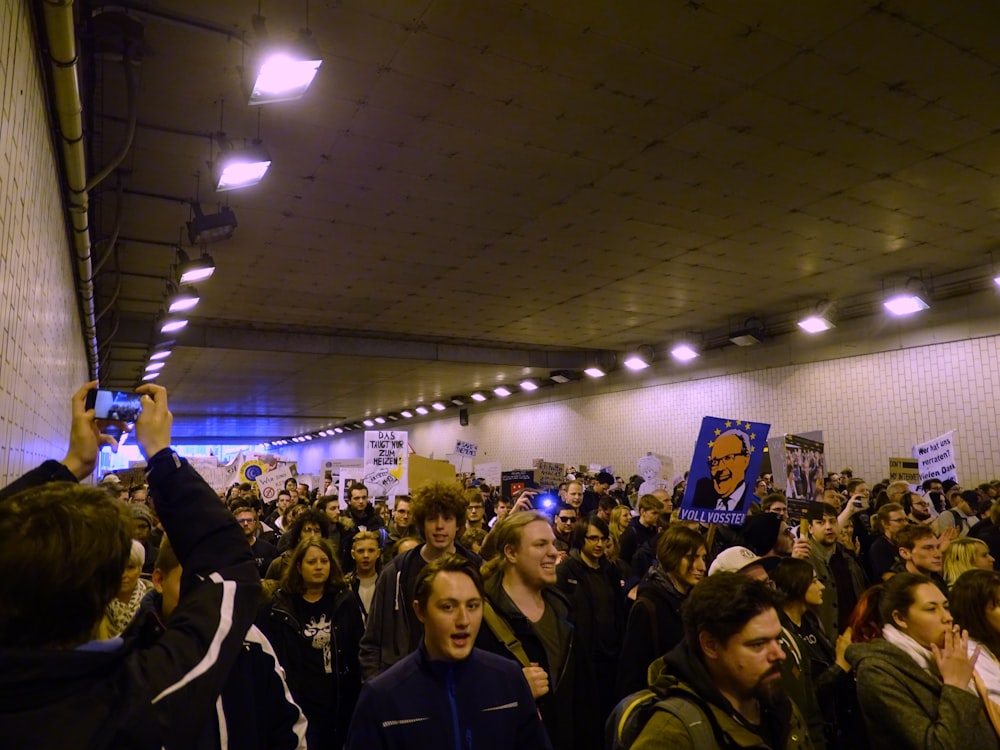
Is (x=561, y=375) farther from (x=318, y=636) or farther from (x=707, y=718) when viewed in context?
(x=707, y=718)

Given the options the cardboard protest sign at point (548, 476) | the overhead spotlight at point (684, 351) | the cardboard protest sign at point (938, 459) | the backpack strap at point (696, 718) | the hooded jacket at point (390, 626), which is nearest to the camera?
the backpack strap at point (696, 718)

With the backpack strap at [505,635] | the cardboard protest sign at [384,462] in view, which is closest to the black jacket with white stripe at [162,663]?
the backpack strap at [505,635]

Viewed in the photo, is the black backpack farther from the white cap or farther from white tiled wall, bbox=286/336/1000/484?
white tiled wall, bbox=286/336/1000/484

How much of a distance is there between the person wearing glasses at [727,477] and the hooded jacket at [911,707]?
10.0 feet

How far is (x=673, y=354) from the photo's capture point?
19.0 meters

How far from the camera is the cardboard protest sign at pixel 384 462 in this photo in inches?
480

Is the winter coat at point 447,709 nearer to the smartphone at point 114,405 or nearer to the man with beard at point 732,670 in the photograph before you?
the man with beard at point 732,670

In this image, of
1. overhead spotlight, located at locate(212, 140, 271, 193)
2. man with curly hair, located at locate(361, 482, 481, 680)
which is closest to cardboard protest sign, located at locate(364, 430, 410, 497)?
overhead spotlight, located at locate(212, 140, 271, 193)

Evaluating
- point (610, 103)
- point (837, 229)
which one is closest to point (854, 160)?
point (837, 229)

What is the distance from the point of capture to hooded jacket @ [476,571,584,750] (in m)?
3.68

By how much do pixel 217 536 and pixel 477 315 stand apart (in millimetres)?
14845

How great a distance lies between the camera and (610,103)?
7.20 meters

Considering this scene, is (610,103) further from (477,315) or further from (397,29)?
(477,315)

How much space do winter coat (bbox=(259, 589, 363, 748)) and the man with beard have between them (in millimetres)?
2590
